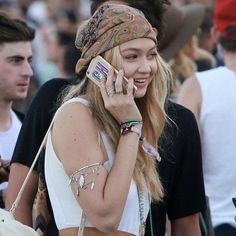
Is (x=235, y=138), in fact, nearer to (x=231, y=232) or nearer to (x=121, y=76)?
(x=231, y=232)

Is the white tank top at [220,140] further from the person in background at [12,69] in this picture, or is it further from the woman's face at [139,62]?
the woman's face at [139,62]

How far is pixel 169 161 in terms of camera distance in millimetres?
4457

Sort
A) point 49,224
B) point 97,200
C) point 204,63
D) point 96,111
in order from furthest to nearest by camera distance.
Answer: point 204,63 → point 49,224 → point 96,111 → point 97,200

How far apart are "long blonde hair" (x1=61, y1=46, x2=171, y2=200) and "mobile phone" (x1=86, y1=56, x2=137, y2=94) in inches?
1.1

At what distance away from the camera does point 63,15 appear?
53.6ft

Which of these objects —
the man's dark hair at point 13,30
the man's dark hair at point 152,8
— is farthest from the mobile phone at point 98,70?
the man's dark hair at point 13,30

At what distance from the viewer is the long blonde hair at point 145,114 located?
4012mm

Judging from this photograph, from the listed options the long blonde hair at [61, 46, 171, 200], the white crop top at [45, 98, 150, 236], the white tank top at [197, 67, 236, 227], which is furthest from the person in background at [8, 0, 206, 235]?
the white tank top at [197, 67, 236, 227]

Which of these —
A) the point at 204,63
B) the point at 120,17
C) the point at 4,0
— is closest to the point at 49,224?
the point at 120,17

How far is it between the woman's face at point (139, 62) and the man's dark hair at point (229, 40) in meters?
1.50

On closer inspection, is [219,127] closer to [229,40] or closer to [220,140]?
[220,140]

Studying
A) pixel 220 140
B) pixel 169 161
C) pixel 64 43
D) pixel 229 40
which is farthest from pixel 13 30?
pixel 64 43

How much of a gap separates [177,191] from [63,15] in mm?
12012

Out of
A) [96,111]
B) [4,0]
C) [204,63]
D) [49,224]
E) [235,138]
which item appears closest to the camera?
[96,111]
